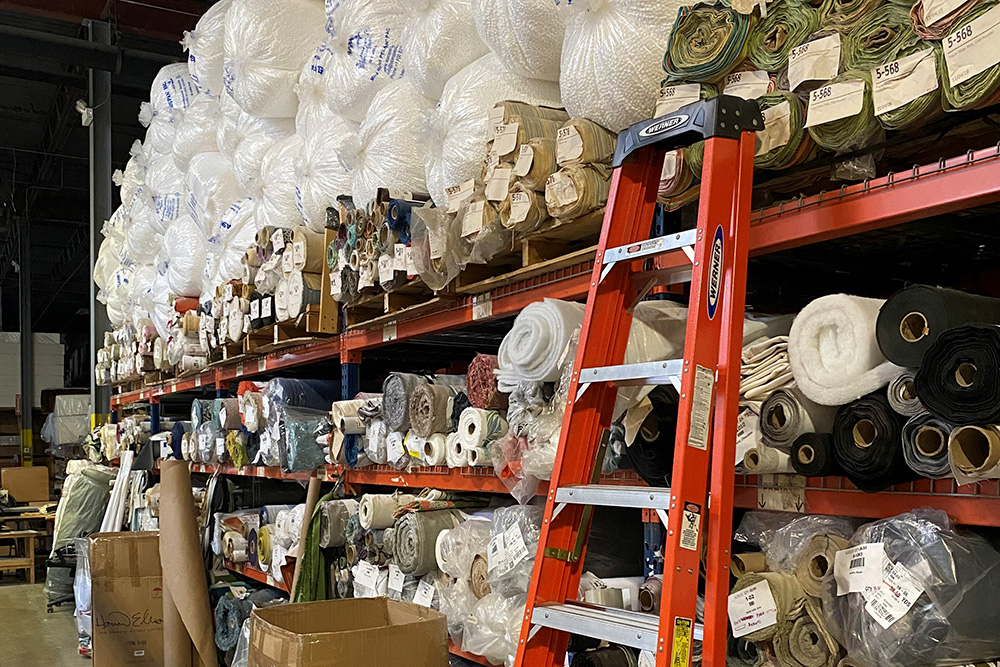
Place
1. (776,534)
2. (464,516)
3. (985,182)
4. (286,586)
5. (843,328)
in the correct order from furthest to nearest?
(286,586) → (464,516) → (776,534) → (843,328) → (985,182)

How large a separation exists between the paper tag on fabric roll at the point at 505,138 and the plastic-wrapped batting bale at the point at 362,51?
1.14m

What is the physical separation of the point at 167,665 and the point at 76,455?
12232 millimetres

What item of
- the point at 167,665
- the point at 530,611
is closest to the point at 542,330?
the point at 530,611

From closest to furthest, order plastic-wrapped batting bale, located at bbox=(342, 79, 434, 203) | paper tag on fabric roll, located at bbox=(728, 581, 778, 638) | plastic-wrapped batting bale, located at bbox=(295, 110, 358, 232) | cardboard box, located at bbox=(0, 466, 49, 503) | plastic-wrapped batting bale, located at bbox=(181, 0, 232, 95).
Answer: paper tag on fabric roll, located at bbox=(728, 581, 778, 638), plastic-wrapped batting bale, located at bbox=(342, 79, 434, 203), plastic-wrapped batting bale, located at bbox=(295, 110, 358, 232), plastic-wrapped batting bale, located at bbox=(181, 0, 232, 95), cardboard box, located at bbox=(0, 466, 49, 503)

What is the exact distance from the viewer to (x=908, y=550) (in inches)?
64.2

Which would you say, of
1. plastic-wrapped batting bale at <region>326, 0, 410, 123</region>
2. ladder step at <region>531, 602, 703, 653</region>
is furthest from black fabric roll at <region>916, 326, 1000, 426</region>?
plastic-wrapped batting bale at <region>326, 0, 410, 123</region>

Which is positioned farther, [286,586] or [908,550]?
[286,586]

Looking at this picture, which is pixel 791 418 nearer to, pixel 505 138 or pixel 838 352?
pixel 838 352

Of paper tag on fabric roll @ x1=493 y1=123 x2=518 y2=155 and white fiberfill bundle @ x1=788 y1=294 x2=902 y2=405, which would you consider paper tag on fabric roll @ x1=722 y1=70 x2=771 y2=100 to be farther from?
paper tag on fabric roll @ x1=493 y1=123 x2=518 y2=155

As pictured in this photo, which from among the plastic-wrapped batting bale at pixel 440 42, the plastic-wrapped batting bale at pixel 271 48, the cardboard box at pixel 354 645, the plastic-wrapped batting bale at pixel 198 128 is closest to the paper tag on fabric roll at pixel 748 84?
the plastic-wrapped batting bale at pixel 440 42

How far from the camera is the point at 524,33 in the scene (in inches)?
101

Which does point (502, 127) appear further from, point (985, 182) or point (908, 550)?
point (908, 550)

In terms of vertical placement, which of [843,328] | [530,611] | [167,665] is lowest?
[167,665]

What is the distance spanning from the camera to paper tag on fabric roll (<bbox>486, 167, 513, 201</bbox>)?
251cm
